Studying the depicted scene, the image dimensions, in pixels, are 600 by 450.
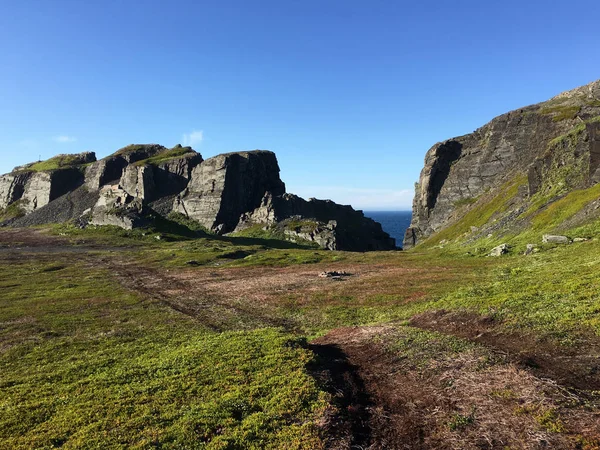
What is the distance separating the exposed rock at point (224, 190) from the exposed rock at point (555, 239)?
13164 cm

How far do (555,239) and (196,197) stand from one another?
482 feet

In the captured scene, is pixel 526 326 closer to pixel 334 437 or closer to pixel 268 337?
pixel 334 437

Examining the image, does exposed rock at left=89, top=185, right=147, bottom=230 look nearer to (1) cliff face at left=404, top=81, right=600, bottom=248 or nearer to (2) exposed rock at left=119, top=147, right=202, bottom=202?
(2) exposed rock at left=119, top=147, right=202, bottom=202

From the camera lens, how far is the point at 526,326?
21922mm

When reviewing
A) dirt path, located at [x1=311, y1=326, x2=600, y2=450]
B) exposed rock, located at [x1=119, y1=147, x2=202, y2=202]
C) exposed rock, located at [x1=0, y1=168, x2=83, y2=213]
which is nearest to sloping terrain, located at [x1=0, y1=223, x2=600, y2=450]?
dirt path, located at [x1=311, y1=326, x2=600, y2=450]

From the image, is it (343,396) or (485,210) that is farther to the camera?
(485,210)

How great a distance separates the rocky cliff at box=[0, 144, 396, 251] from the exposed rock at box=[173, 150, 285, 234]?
45 centimetres

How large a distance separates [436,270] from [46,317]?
50058 mm

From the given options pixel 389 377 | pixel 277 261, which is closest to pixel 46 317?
pixel 389 377

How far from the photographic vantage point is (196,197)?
170 m

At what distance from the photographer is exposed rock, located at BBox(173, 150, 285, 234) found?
16588cm

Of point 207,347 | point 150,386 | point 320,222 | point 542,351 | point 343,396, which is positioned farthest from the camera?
point 320,222

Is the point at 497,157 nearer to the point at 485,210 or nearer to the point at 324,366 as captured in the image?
the point at 485,210

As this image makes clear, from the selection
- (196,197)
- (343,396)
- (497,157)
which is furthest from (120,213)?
(497,157)
